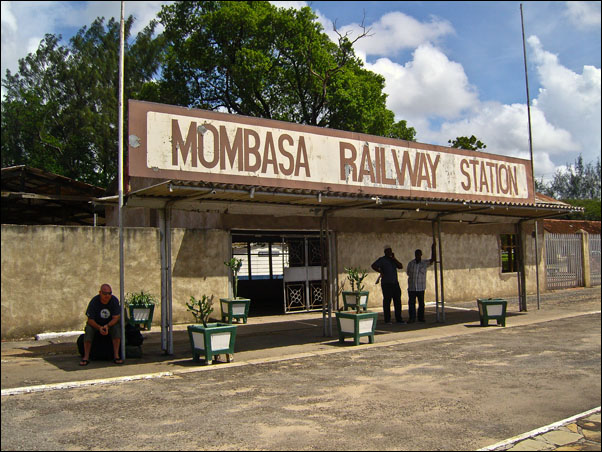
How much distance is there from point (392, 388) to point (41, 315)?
320 inches

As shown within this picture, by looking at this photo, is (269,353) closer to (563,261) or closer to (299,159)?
(299,159)

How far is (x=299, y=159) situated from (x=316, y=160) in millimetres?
490

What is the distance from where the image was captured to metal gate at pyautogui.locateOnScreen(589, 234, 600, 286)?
24.2 m

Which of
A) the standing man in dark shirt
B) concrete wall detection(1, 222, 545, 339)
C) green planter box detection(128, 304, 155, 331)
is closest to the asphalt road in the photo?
the standing man in dark shirt

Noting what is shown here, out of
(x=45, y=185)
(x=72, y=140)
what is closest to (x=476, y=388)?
(x=45, y=185)

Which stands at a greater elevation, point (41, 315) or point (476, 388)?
point (41, 315)

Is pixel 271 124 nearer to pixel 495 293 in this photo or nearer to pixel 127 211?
pixel 127 211

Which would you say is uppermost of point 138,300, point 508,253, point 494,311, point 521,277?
point 508,253

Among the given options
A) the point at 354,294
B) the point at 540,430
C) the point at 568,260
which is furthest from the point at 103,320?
the point at 568,260

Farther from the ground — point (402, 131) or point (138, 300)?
point (402, 131)

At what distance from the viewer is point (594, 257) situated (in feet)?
80.1

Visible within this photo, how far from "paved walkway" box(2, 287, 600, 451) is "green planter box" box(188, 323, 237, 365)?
218mm

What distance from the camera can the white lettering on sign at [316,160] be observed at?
34.6 ft

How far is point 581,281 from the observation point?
2369 centimetres
